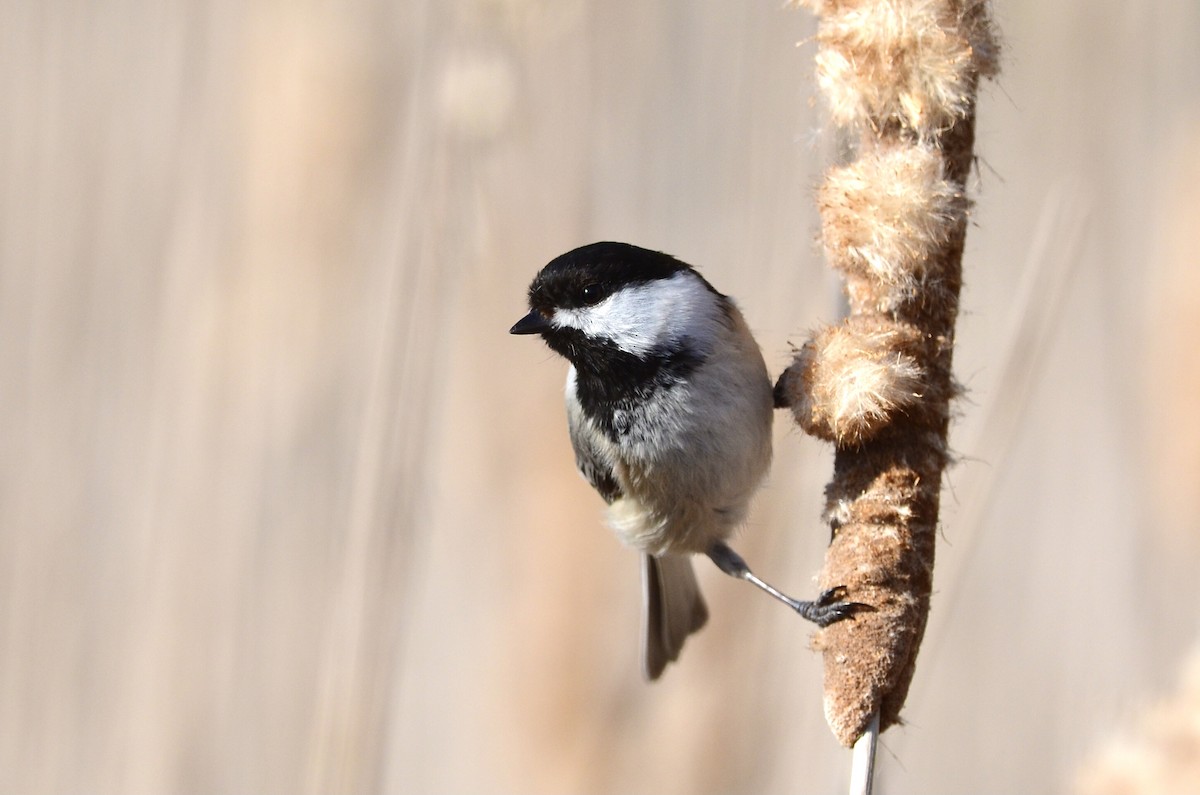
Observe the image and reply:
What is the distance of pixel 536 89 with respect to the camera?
5.40 feet

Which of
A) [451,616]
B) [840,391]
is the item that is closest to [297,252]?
[840,391]

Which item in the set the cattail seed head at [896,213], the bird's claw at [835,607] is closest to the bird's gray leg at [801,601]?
the bird's claw at [835,607]

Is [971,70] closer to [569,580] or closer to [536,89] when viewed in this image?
[536,89]

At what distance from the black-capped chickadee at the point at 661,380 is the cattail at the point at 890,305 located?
1.34ft

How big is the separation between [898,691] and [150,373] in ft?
5.02

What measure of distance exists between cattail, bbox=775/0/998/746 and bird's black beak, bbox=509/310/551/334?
53 cm

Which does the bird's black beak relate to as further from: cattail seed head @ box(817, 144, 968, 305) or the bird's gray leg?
cattail seed head @ box(817, 144, 968, 305)

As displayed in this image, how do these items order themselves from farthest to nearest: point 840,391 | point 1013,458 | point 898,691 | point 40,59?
point 1013,458 → point 40,59 → point 840,391 → point 898,691

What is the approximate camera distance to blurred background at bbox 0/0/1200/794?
4.95ft

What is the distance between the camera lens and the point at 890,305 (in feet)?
3.44

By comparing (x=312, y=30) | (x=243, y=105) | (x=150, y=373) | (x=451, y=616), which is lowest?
(x=451, y=616)

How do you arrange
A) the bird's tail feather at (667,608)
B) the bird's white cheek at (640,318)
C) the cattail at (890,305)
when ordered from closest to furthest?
the cattail at (890,305)
the bird's white cheek at (640,318)
the bird's tail feather at (667,608)

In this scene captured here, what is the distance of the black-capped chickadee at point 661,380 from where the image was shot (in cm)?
150

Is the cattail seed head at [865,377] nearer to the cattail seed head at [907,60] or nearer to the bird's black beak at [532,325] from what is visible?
the cattail seed head at [907,60]
